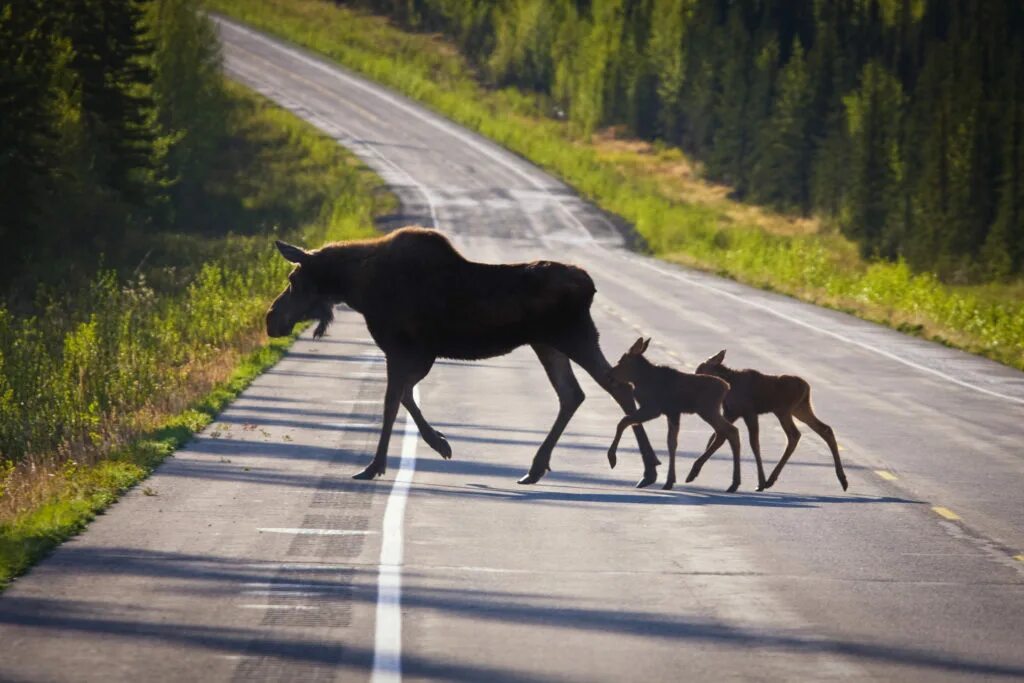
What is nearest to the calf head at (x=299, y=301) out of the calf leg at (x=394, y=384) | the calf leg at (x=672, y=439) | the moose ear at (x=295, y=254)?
the moose ear at (x=295, y=254)

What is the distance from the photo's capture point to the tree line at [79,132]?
40969 millimetres

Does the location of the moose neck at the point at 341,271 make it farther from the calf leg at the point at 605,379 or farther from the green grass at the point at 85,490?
the green grass at the point at 85,490

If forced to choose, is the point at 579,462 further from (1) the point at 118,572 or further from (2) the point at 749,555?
(1) the point at 118,572

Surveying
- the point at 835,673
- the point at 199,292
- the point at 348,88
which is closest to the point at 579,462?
the point at 835,673

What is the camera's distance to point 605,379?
14672mm

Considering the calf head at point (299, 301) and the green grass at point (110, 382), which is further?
the calf head at point (299, 301)

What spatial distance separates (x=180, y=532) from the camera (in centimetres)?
1223

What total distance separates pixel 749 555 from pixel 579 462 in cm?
533

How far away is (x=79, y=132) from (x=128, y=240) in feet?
30.0

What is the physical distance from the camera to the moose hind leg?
1508cm

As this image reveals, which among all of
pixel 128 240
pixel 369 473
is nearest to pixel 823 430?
pixel 369 473

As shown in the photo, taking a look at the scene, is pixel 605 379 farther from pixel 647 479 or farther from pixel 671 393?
pixel 647 479

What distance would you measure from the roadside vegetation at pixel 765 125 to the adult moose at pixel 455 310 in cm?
1865

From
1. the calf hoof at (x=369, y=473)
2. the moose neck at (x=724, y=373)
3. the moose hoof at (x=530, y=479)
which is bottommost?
the calf hoof at (x=369, y=473)
